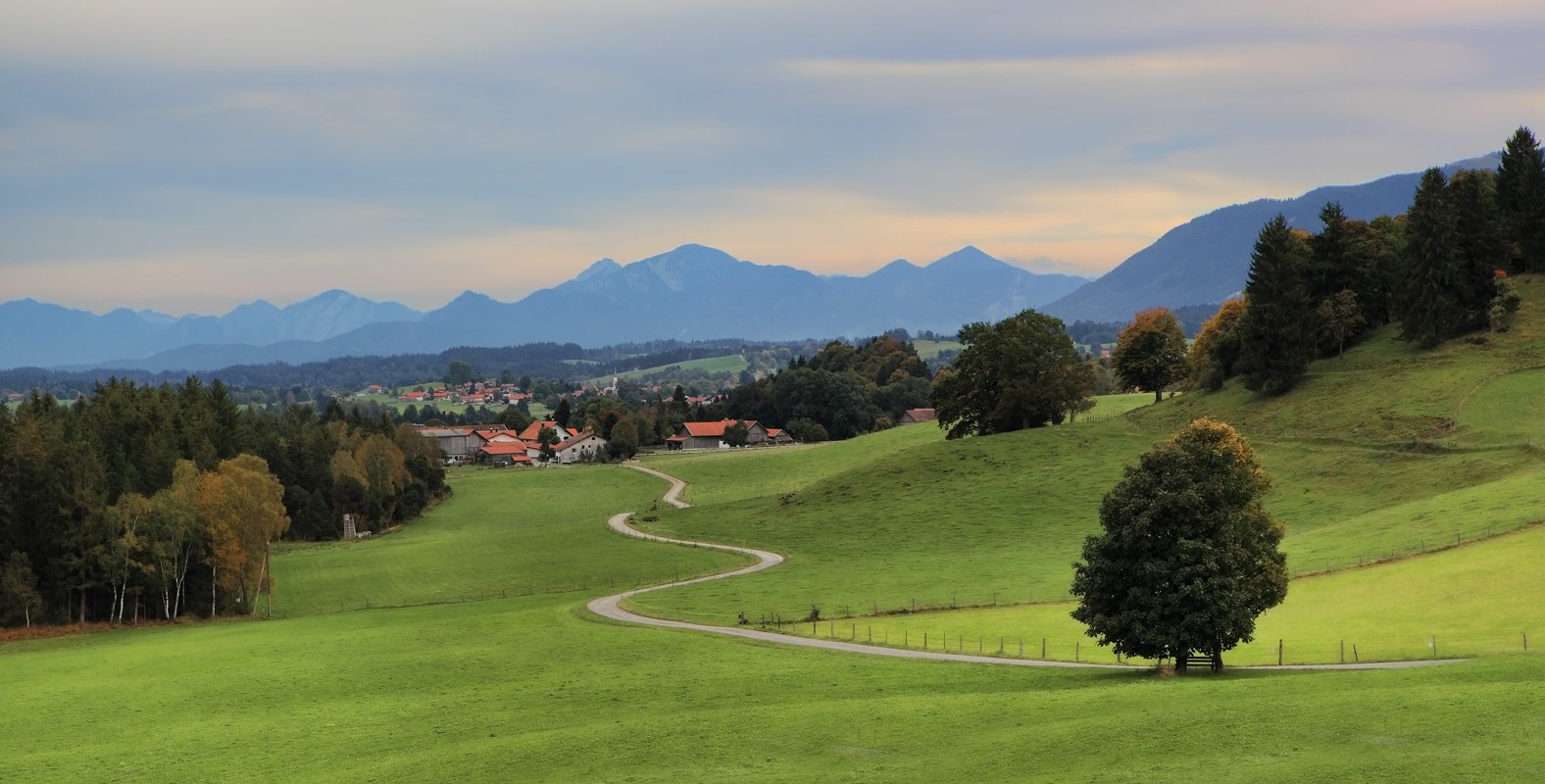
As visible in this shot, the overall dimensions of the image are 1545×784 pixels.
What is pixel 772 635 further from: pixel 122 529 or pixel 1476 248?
pixel 1476 248

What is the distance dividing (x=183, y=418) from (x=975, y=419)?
7171 centimetres

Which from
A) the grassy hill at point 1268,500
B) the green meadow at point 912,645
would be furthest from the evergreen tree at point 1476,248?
the green meadow at point 912,645

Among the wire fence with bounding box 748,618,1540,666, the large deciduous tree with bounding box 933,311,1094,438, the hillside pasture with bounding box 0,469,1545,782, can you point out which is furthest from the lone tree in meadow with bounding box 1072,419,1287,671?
the large deciduous tree with bounding box 933,311,1094,438

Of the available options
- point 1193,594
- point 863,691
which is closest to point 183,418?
point 863,691

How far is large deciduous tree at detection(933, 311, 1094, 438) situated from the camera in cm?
11150

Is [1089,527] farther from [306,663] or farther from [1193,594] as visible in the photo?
[306,663]

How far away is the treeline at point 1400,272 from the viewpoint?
9638 centimetres

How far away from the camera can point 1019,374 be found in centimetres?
11250

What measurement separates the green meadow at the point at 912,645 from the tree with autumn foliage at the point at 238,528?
3820 millimetres

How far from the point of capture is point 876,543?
85.0 meters

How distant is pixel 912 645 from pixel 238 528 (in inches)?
1881

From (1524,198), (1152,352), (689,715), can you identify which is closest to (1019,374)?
(1152,352)

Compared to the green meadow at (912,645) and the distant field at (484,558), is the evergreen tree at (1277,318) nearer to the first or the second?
the green meadow at (912,645)

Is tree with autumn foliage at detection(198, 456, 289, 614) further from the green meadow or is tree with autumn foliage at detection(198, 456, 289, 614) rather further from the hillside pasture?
the hillside pasture
